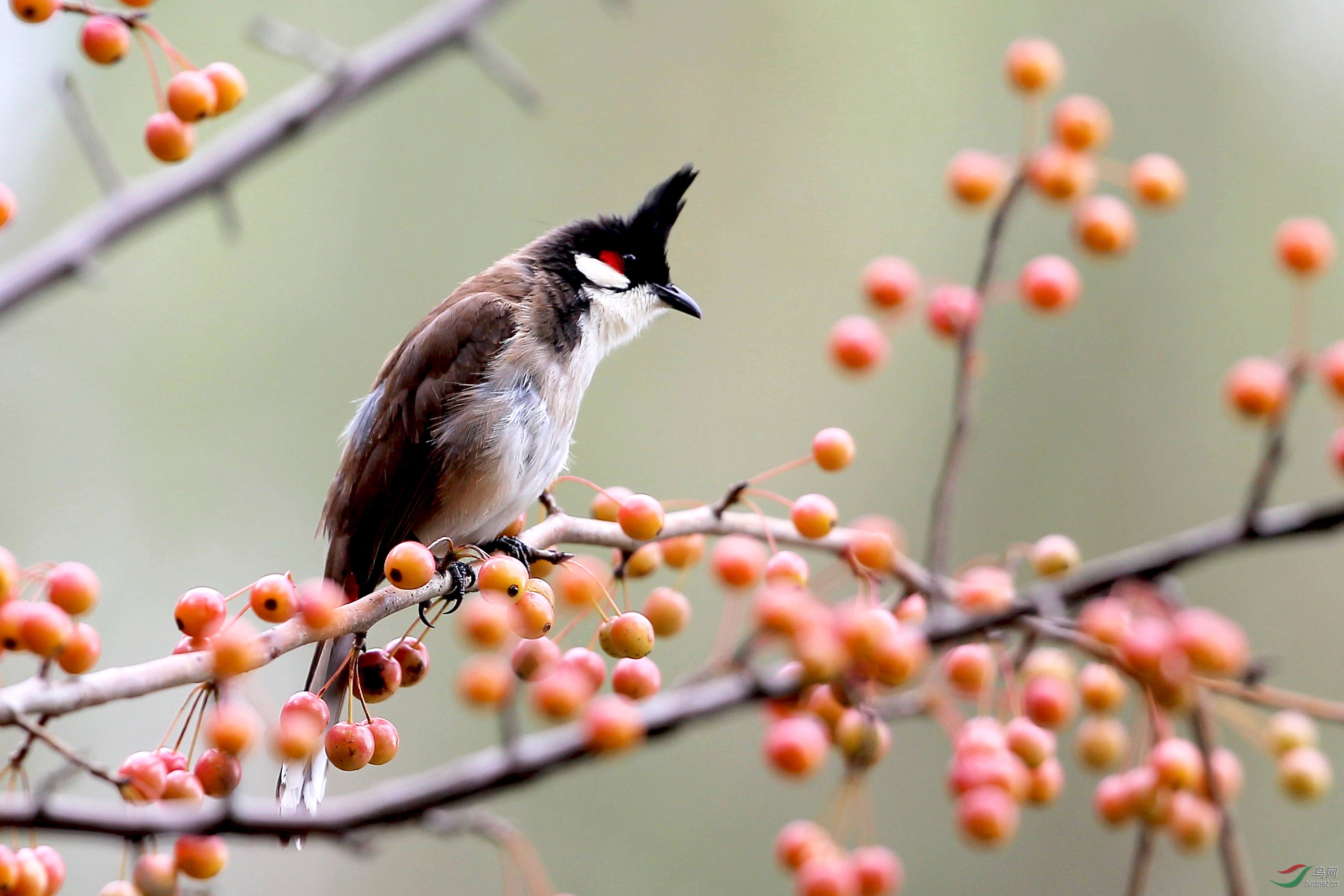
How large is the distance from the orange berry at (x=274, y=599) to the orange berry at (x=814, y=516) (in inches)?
26.2

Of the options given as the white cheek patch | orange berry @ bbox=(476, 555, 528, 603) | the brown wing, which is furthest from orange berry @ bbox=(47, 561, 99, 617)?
the white cheek patch

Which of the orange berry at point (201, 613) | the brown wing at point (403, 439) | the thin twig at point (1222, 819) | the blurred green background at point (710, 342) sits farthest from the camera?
the blurred green background at point (710, 342)

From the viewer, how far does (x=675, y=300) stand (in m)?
3.38

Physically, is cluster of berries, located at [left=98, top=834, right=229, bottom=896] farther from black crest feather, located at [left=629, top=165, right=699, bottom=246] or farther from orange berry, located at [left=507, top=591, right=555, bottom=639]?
black crest feather, located at [left=629, top=165, right=699, bottom=246]

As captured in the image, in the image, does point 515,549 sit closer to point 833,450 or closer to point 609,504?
point 609,504

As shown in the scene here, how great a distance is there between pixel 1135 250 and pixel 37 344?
18.7 feet

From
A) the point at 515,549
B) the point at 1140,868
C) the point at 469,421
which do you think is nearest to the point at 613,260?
the point at 469,421

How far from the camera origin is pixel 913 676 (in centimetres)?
96

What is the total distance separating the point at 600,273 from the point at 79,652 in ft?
7.31

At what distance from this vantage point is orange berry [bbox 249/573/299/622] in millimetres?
1504

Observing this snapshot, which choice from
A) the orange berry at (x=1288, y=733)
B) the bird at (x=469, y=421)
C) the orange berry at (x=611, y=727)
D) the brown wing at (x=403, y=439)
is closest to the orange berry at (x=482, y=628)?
the orange berry at (x=611, y=727)

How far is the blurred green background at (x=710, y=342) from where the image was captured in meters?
5.58

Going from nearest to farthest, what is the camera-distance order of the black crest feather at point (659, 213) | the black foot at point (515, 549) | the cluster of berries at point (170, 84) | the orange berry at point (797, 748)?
the orange berry at point (797, 748) → the cluster of berries at point (170, 84) → the black foot at point (515, 549) → the black crest feather at point (659, 213)

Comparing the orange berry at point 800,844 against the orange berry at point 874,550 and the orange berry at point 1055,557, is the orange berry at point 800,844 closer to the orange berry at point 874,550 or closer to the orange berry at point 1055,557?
the orange berry at point 874,550
